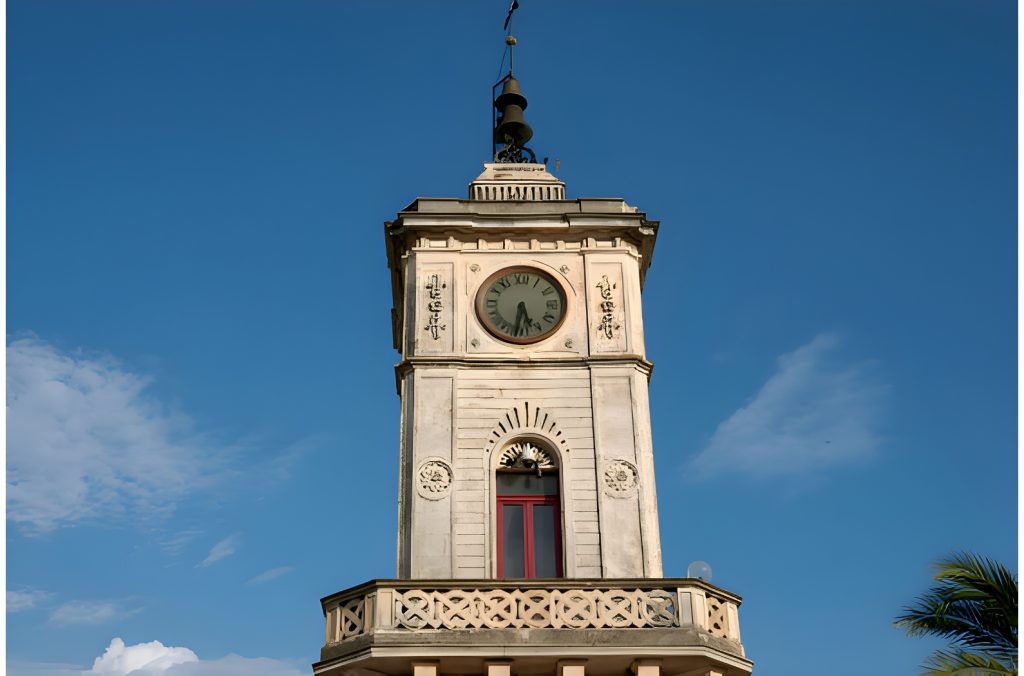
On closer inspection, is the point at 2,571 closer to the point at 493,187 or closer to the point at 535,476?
the point at 535,476

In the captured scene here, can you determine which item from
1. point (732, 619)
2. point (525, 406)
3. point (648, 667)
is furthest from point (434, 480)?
point (732, 619)

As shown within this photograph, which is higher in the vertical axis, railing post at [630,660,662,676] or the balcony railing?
the balcony railing

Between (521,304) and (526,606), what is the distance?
8.54 m

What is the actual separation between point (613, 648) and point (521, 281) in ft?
33.2

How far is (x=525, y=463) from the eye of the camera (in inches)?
1075

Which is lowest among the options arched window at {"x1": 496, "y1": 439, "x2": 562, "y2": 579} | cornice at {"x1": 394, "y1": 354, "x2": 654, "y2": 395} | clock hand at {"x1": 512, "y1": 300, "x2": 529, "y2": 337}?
arched window at {"x1": 496, "y1": 439, "x2": 562, "y2": 579}

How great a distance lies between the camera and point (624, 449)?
27.4 m

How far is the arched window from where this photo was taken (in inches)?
1034

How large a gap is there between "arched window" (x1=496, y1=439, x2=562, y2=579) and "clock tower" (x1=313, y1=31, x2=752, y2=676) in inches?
1.4

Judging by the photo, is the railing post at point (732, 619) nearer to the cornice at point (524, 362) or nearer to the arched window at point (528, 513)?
the arched window at point (528, 513)

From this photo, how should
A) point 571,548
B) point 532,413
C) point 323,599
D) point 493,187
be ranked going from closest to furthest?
point 323,599 → point 571,548 → point 532,413 → point 493,187

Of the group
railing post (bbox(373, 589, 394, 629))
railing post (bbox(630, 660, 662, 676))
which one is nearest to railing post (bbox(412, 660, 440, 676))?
railing post (bbox(373, 589, 394, 629))

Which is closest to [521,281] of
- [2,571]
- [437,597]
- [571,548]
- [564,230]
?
[564,230]

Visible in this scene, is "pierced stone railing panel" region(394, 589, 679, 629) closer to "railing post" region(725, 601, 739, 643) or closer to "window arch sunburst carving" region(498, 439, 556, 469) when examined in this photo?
"railing post" region(725, 601, 739, 643)
